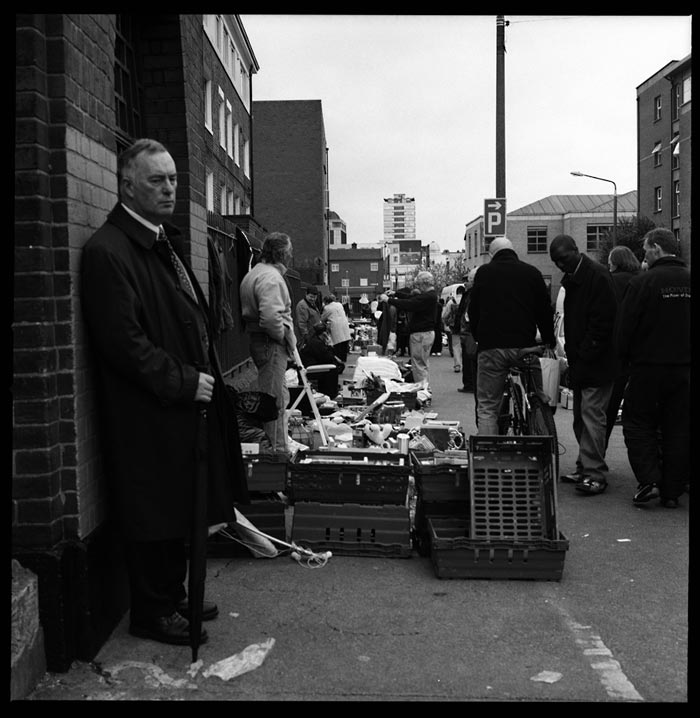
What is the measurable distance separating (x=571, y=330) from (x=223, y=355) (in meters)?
7.48

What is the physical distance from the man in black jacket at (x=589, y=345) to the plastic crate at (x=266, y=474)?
116 inches

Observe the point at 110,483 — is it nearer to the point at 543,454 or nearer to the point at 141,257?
the point at 141,257

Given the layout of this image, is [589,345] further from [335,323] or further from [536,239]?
[536,239]

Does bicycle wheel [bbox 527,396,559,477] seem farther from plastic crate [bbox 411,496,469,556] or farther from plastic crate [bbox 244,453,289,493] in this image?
plastic crate [bbox 244,453,289,493]

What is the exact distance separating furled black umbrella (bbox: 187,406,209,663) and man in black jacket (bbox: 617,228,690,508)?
410 cm

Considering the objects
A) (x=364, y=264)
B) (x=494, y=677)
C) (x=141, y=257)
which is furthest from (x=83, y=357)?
(x=364, y=264)

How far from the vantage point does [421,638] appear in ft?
13.6

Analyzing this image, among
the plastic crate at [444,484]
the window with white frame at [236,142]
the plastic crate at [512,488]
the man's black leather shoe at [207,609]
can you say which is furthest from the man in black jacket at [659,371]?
the window with white frame at [236,142]

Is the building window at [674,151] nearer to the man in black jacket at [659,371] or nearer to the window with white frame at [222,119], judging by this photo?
the window with white frame at [222,119]

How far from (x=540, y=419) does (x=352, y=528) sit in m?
2.29

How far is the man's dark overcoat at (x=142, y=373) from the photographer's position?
3.63m

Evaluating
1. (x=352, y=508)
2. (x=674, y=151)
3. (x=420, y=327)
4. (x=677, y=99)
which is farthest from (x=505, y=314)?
(x=677, y=99)

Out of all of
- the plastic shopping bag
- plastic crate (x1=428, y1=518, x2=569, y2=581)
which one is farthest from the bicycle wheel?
plastic crate (x1=428, y1=518, x2=569, y2=581)

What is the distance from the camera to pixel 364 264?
125438 mm
